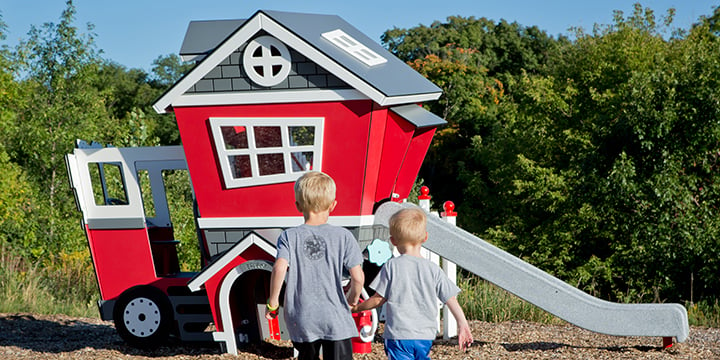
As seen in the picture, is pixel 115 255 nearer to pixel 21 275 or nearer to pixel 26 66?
pixel 21 275

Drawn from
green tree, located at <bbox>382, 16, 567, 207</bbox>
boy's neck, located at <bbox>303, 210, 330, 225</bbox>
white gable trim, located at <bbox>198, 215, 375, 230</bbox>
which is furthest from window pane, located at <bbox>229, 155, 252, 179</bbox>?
green tree, located at <bbox>382, 16, 567, 207</bbox>

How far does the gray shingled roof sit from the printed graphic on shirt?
2.54 meters

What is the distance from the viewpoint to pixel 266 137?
6582 millimetres

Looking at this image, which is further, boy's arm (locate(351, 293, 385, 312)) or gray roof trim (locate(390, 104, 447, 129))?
gray roof trim (locate(390, 104, 447, 129))

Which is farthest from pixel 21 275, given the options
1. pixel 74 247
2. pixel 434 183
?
pixel 434 183

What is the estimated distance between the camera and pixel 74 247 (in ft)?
53.4

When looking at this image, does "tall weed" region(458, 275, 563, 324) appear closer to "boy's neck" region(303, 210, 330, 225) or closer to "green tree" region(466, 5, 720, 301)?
"green tree" region(466, 5, 720, 301)

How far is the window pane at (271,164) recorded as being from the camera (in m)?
6.59

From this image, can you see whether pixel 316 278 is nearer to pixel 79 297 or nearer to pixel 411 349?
pixel 411 349

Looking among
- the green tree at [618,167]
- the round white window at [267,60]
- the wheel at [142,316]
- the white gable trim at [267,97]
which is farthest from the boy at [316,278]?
the green tree at [618,167]

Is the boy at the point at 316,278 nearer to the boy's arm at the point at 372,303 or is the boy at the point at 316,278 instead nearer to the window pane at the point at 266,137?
the boy's arm at the point at 372,303

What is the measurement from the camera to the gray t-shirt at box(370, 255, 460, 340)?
4000 millimetres

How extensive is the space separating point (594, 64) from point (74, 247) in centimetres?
1592

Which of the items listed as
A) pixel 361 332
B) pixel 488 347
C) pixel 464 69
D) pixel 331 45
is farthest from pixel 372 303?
pixel 464 69
